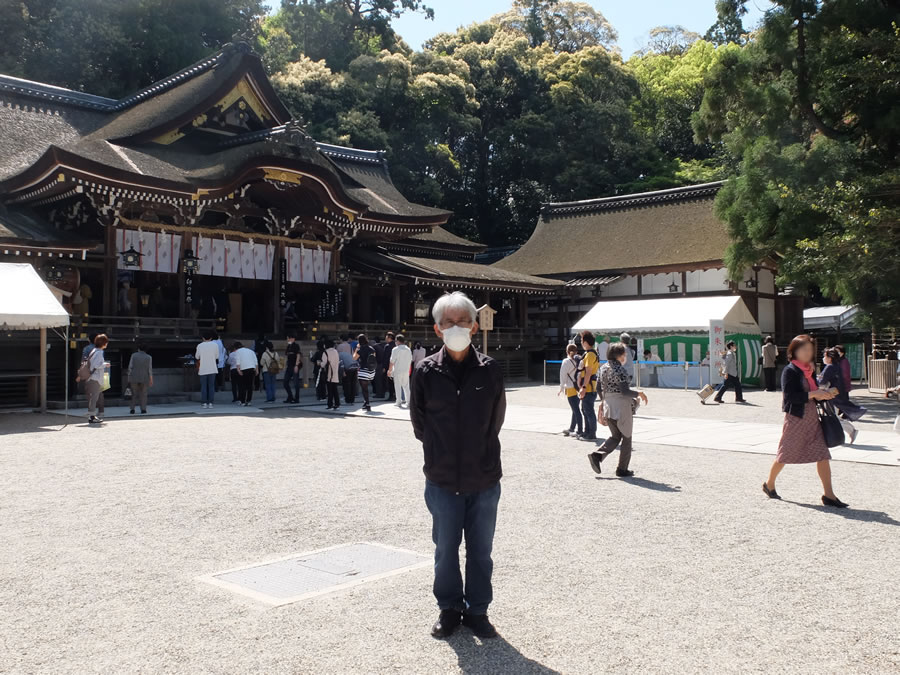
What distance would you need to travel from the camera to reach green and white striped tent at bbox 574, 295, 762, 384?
2252 cm

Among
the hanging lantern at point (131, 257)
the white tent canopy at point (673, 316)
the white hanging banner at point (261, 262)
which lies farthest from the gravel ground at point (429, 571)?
the white tent canopy at point (673, 316)

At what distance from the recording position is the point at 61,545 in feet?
16.9

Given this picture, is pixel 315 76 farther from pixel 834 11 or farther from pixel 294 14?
pixel 834 11

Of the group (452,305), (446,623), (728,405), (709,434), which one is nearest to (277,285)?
(728,405)

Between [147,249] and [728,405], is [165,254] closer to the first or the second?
[147,249]

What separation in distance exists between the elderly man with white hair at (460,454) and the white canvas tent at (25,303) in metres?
10.6

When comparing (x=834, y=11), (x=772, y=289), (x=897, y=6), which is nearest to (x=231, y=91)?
(x=834, y=11)

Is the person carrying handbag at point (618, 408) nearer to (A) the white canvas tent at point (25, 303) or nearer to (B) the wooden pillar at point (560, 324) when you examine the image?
(A) the white canvas tent at point (25, 303)

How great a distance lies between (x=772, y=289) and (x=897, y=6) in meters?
10.9

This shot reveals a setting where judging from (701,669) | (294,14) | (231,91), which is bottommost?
(701,669)

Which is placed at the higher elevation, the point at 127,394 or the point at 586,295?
the point at 586,295

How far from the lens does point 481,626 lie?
3.61 meters

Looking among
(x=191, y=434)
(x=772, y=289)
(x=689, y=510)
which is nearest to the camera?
(x=689, y=510)

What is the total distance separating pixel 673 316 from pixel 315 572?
2032 centimetres
